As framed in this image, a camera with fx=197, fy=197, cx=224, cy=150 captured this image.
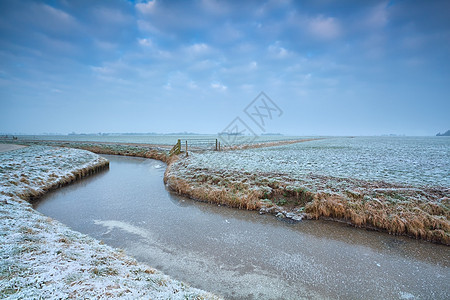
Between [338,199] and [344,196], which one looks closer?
[338,199]

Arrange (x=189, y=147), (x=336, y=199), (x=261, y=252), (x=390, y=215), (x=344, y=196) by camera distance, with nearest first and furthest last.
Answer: (x=261, y=252), (x=390, y=215), (x=336, y=199), (x=344, y=196), (x=189, y=147)

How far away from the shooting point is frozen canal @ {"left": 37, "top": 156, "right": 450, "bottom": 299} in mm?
4559

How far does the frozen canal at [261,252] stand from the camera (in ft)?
15.0

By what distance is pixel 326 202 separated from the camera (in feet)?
27.8

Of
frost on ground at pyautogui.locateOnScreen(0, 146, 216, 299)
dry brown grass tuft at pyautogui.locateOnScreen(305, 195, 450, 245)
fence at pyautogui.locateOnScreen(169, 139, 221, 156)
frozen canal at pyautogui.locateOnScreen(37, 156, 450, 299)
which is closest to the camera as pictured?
frost on ground at pyautogui.locateOnScreen(0, 146, 216, 299)

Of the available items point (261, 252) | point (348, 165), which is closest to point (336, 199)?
point (261, 252)

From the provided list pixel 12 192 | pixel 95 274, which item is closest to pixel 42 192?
pixel 12 192

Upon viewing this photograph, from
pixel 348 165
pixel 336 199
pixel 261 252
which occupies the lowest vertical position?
pixel 261 252

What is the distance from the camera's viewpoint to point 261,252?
234 inches

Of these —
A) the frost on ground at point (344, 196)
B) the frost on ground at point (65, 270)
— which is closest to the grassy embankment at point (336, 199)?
the frost on ground at point (344, 196)

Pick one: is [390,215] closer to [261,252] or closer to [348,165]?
[261,252]

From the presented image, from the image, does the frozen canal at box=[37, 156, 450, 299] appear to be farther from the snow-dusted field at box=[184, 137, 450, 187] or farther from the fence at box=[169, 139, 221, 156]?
the fence at box=[169, 139, 221, 156]

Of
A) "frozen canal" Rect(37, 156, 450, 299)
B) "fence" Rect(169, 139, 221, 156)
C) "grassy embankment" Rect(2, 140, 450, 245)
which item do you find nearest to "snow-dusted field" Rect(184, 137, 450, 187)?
"grassy embankment" Rect(2, 140, 450, 245)

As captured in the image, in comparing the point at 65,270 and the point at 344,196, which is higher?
the point at 65,270
